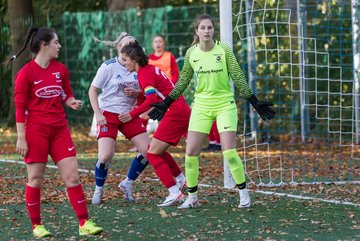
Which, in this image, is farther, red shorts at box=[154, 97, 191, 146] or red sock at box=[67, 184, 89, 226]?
red shorts at box=[154, 97, 191, 146]

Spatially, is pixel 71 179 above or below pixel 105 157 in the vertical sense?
above

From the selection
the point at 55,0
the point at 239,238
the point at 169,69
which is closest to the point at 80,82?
the point at 55,0

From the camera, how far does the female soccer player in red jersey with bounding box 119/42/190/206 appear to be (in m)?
10.3

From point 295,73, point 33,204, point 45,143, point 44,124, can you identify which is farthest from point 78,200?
point 295,73

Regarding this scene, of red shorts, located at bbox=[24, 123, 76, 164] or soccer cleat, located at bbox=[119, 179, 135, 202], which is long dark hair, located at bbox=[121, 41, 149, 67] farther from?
red shorts, located at bbox=[24, 123, 76, 164]

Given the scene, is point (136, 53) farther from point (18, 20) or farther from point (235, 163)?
point (18, 20)

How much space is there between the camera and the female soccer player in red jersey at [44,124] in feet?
27.9

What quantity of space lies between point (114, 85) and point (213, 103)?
1.14 m

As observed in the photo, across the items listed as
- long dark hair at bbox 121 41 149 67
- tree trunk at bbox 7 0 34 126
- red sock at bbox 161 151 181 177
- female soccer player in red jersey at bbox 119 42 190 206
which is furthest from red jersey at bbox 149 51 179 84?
tree trunk at bbox 7 0 34 126

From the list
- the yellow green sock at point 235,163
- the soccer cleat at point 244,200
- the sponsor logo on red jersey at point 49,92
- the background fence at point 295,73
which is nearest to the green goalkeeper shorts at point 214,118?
the yellow green sock at point 235,163

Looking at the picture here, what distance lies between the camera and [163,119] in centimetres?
1058

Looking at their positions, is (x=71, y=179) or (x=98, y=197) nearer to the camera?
(x=71, y=179)

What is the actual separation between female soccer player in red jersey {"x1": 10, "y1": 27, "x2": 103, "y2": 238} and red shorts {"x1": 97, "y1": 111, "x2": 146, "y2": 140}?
1.85 meters

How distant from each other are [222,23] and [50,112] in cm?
354
